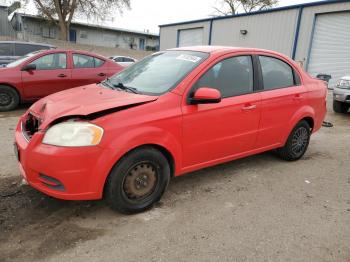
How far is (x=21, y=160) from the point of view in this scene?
118 inches

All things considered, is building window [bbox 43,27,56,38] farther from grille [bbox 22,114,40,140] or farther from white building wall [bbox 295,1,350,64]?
grille [bbox 22,114,40,140]

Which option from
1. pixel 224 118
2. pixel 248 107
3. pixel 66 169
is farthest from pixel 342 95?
pixel 66 169

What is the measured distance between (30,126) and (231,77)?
2.30 metres

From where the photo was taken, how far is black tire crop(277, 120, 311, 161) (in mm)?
4676

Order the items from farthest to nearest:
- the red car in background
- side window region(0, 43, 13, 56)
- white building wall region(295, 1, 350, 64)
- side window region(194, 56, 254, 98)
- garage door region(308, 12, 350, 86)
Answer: white building wall region(295, 1, 350, 64) < garage door region(308, 12, 350, 86) < side window region(0, 43, 13, 56) < the red car in background < side window region(194, 56, 254, 98)

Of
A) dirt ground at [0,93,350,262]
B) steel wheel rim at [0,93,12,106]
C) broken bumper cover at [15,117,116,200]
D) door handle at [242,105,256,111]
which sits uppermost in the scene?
door handle at [242,105,256,111]

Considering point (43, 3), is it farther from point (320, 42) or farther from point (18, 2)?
point (320, 42)

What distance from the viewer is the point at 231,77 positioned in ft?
12.4

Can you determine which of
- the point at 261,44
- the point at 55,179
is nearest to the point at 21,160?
the point at 55,179

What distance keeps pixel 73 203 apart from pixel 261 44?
1807 cm

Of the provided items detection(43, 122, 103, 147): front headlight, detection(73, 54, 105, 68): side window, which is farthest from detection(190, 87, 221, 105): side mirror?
detection(73, 54, 105, 68): side window

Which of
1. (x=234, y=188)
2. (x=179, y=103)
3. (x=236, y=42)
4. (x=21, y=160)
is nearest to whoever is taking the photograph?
(x=21, y=160)

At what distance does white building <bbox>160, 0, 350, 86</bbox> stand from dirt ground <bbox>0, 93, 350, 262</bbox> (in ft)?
43.0

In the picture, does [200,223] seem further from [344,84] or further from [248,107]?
[344,84]
